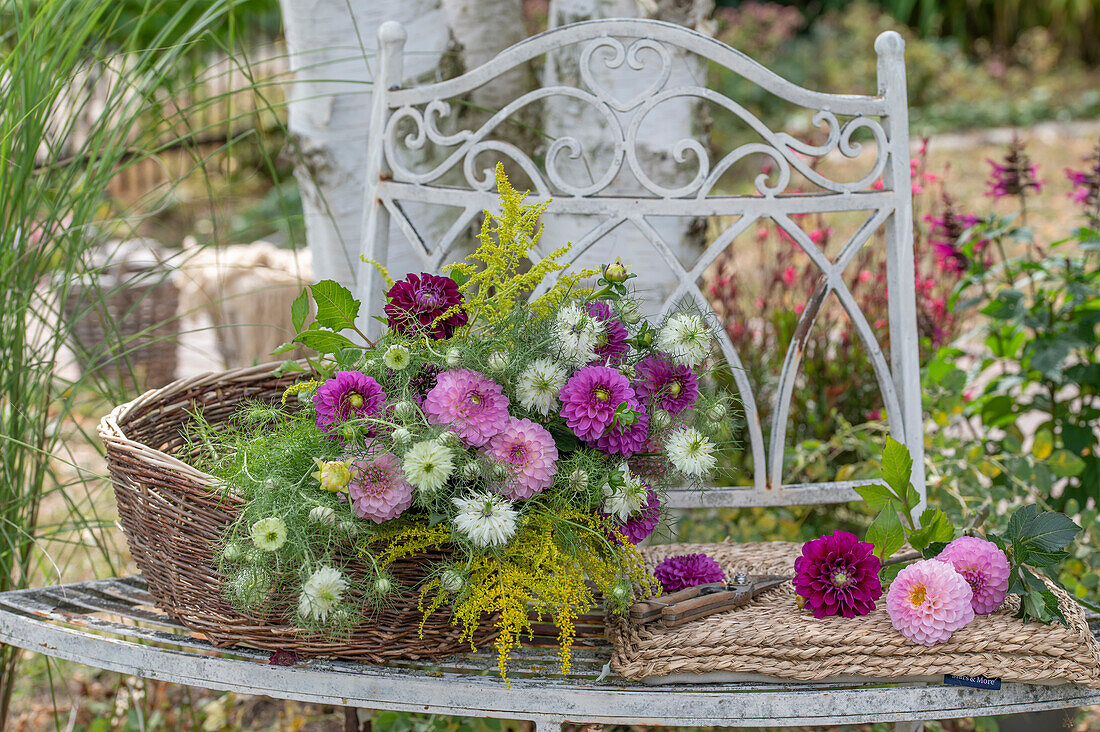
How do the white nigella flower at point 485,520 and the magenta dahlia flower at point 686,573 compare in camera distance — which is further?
the magenta dahlia flower at point 686,573

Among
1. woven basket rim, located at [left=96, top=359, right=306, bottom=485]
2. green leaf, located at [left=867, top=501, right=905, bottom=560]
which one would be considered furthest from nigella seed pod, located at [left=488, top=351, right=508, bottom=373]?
green leaf, located at [left=867, top=501, right=905, bottom=560]

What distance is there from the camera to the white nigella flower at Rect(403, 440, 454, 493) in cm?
99

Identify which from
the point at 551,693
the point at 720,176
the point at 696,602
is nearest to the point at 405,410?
the point at 551,693

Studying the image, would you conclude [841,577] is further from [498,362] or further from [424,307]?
[424,307]

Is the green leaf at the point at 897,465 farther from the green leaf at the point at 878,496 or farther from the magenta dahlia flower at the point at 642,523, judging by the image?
the magenta dahlia flower at the point at 642,523

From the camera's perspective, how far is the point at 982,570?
3.99 ft

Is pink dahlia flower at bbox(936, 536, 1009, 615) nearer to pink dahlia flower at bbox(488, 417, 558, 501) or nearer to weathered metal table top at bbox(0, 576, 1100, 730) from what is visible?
weathered metal table top at bbox(0, 576, 1100, 730)

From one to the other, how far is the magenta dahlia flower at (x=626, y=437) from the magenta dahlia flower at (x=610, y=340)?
72 millimetres

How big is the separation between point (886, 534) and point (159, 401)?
1099mm

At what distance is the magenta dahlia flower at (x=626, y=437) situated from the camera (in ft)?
3.61

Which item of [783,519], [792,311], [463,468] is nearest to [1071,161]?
[792,311]

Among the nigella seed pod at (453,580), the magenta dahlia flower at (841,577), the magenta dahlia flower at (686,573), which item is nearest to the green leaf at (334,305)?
the nigella seed pod at (453,580)

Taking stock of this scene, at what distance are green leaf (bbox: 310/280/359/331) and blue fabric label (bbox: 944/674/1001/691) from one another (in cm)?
88

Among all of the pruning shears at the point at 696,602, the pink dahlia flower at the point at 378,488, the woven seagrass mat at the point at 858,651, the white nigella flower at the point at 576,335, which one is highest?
the white nigella flower at the point at 576,335
